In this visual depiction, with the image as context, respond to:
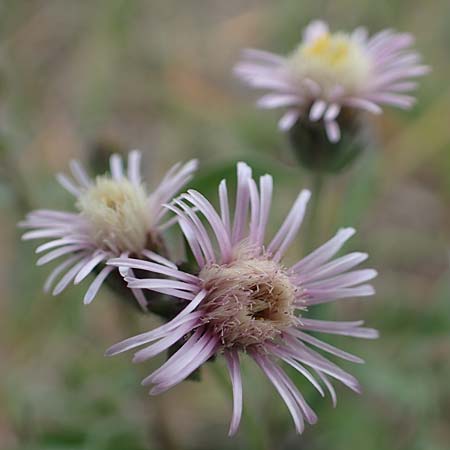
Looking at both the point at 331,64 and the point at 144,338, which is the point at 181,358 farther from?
the point at 331,64

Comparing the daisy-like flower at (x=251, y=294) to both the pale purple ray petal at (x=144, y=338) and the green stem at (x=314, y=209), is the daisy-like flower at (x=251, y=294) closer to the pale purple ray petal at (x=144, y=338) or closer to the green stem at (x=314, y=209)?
the pale purple ray petal at (x=144, y=338)

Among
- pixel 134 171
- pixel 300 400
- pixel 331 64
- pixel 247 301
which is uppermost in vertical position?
pixel 331 64

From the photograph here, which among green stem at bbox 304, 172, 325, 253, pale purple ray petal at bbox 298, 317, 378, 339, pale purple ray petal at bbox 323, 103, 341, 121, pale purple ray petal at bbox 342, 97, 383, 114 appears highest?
pale purple ray petal at bbox 342, 97, 383, 114

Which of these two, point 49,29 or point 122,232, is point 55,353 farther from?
point 49,29

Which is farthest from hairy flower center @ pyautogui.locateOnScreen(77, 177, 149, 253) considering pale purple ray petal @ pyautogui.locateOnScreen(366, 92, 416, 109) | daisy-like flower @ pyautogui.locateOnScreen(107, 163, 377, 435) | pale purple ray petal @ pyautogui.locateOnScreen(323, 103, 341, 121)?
pale purple ray petal @ pyautogui.locateOnScreen(366, 92, 416, 109)

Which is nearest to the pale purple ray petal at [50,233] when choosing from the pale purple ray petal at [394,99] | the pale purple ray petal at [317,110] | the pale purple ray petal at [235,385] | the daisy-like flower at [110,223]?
the daisy-like flower at [110,223]

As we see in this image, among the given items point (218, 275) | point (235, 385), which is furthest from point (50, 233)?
point (235, 385)

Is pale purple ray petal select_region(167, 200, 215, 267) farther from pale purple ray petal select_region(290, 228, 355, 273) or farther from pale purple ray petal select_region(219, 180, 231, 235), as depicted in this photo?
pale purple ray petal select_region(290, 228, 355, 273)
